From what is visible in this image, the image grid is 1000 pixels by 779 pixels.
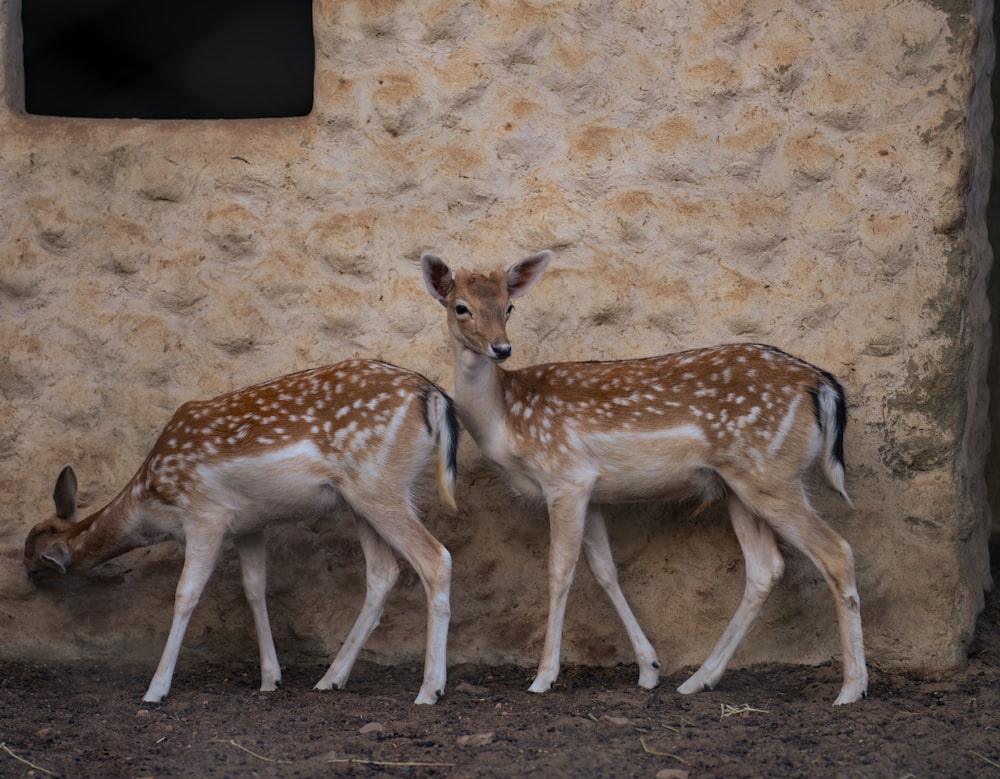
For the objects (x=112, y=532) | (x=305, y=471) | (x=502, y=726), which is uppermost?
(x=305, y=471)

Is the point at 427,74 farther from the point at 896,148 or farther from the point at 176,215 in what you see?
the point at 896,148

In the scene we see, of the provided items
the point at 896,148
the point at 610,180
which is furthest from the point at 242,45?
the point at 896,148

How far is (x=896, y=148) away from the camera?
17.1ft

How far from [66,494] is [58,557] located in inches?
10.1

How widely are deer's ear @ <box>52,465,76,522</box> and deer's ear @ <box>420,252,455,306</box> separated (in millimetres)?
1588

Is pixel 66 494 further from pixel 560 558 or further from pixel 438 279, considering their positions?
pixel 560 558

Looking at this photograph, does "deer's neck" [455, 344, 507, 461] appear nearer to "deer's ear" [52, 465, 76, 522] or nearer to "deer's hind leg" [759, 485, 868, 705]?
"deer's hind leg" [759, 485, 868, 705]

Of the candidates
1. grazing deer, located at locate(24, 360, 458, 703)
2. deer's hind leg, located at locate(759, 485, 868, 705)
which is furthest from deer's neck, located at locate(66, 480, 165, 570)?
deer's hind leg, located at locate(759, 485, 868, 705)

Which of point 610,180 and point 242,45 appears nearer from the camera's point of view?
point 610,180

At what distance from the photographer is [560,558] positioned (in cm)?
500

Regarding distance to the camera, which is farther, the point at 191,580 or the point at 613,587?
the point at 613,587

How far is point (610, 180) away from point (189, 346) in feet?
5.89

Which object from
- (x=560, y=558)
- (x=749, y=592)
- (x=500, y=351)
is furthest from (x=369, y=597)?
(x=749, y=592)

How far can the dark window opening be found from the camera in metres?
8.12
